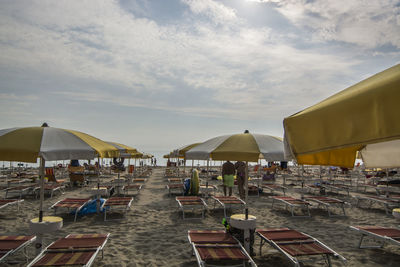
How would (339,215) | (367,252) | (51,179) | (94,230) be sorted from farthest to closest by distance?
(51,179), (339,215), (94,230), (367,252)

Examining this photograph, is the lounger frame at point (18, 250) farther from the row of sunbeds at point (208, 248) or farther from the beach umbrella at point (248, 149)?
the beach umbrella at point (248, 149)

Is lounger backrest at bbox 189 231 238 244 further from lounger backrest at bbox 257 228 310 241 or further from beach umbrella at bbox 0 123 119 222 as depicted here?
beach umbrella at bbox 0 123 119 222

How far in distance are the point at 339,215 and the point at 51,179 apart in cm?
1248

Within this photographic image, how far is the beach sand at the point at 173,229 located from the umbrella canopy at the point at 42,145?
1893 millimetres

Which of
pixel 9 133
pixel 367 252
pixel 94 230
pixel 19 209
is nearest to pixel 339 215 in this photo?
pixel 367 252

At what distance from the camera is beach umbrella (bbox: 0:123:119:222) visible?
362 centimetres

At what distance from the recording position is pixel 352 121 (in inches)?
59.4

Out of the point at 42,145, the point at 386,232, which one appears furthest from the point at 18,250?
the point at 386,232

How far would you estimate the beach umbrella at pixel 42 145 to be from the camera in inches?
143

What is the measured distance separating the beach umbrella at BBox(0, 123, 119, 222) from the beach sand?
186 cm

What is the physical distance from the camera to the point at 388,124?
132cm

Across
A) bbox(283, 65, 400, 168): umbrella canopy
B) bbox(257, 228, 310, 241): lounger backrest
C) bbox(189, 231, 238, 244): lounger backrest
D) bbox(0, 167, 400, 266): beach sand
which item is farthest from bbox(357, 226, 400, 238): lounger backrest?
bbox(283, 65, 400, 168): umbrella canopy

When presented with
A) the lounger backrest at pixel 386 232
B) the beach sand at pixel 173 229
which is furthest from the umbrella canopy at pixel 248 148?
the lounger backrest at pixel 386 232

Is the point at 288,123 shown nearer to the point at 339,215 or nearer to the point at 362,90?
the point at 362,90
